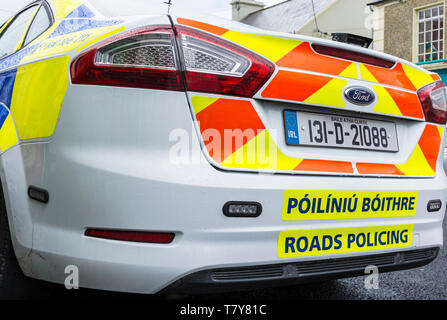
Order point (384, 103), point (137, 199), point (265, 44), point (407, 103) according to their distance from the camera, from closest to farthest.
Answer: point (137, 199), point (265, 44), point (384, 103), point (407, 103)

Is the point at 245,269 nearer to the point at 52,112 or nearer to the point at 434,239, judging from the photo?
the point at 52,112

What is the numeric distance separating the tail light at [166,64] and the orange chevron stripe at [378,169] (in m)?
0.56

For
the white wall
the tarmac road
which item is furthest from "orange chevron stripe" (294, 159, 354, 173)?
the white wall

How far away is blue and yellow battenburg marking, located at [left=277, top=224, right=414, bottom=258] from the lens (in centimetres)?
183

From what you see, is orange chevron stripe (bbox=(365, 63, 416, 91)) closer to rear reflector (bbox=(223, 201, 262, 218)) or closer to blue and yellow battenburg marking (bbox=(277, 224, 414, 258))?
blue and yellow battenburg marking (bbox=(277, 224, 414, 258))

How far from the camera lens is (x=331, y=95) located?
196cm

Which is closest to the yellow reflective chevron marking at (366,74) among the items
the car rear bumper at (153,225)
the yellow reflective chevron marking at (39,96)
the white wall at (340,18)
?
the car rear bumper at (153,225)

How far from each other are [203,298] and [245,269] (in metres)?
0.86

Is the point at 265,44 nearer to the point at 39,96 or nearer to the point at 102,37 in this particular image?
the point at 102,37

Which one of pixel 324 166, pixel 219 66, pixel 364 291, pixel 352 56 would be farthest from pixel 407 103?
pixel 364 291

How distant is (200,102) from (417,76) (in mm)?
1105

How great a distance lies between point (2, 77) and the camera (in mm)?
2289

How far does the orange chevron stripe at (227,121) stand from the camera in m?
1.73

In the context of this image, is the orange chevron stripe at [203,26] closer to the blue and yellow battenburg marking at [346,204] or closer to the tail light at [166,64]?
the tail light at [166,64]
